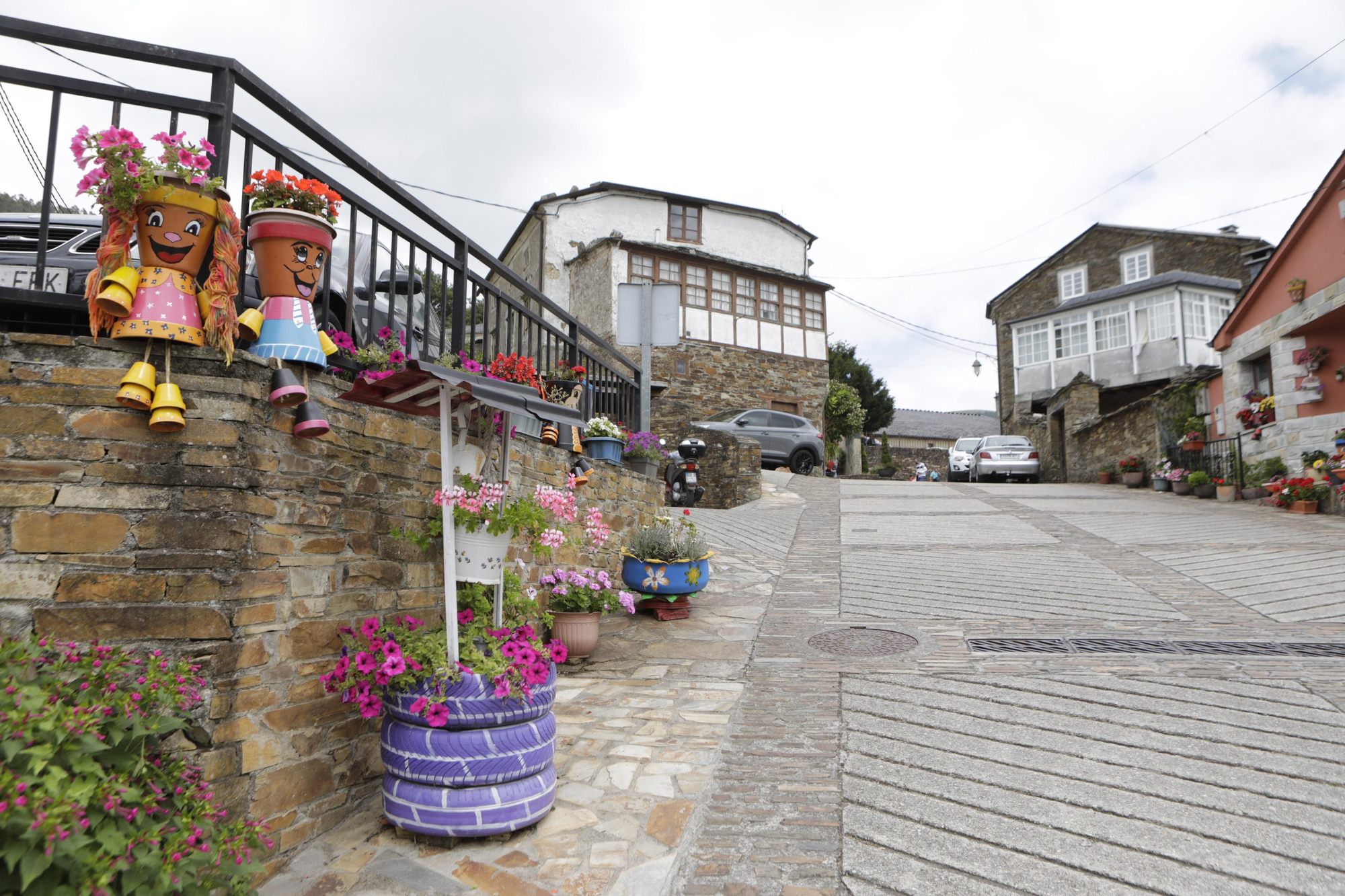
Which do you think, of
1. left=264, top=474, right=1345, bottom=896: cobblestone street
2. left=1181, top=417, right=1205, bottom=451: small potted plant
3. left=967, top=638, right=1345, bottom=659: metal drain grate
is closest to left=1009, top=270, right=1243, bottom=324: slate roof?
left=1181, top=417, right=1205, bottom=451: small potted plant

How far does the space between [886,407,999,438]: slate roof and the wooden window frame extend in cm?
2267

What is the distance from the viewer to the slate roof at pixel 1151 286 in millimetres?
25234

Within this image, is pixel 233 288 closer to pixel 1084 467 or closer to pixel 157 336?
pixel 157 336

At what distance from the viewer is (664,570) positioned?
641 centimetres

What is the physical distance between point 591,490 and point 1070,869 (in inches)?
184

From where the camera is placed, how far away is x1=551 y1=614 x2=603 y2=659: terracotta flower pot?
5348 millimetres

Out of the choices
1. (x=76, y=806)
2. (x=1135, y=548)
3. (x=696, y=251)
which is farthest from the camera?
(x=696, y=251)

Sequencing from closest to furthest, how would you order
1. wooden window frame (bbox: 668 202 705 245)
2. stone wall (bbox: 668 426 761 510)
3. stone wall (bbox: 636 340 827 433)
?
stone wall (bbox: 668 426 761 510)
stone wall (bbox: 636 340 827 433)
wooden window frame (bbox: 668 202 705 245)

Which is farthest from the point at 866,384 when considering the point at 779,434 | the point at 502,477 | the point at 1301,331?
the point at 502,477

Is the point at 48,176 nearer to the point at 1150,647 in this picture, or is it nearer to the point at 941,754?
the point at 941,754

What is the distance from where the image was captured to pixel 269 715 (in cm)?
280

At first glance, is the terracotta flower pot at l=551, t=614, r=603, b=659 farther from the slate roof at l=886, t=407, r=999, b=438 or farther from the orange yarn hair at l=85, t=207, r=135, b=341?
the slate roof at l=886, t=407, r=999, b=438

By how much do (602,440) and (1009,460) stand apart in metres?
17.5

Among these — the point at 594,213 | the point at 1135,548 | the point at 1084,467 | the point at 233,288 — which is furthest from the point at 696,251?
the point at 233,288
